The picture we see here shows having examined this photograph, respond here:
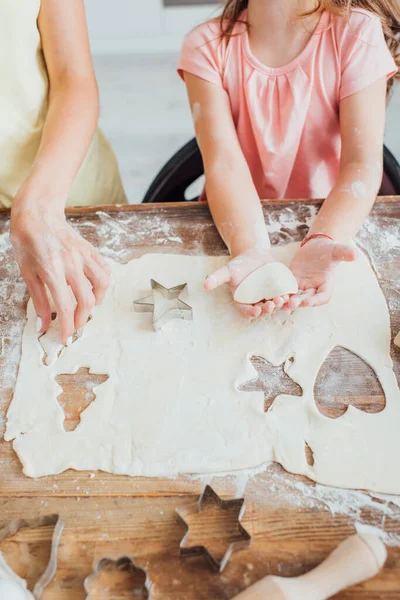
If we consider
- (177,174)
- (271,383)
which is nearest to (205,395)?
(271,383)

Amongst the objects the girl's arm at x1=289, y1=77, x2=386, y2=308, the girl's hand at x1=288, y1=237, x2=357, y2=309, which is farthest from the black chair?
the girl's hand at x1=288, y1=237, x2=357, y2=309

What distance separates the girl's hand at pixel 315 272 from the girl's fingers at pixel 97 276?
0.31m

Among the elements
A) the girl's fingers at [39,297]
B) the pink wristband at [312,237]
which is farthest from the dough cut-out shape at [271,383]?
the girl's fingers at [39,297]

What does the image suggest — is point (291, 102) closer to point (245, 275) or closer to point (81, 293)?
point (245, 275)

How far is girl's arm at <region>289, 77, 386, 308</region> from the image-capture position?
838mm

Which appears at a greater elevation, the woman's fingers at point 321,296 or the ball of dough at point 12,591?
the woman's fingers at point 321,296

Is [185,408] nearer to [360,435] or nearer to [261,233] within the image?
[360,435]

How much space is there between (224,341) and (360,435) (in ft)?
0.83

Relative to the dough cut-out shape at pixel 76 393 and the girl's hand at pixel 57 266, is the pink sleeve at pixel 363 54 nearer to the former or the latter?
the girl's hand at pixel 57 266

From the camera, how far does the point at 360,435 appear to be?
70 centimetres

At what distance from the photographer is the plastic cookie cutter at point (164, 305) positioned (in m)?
0.84

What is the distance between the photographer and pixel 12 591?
0.56m

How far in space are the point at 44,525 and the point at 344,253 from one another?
58cm

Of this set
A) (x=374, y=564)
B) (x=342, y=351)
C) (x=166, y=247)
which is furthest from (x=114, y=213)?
(x=374, y=564)
